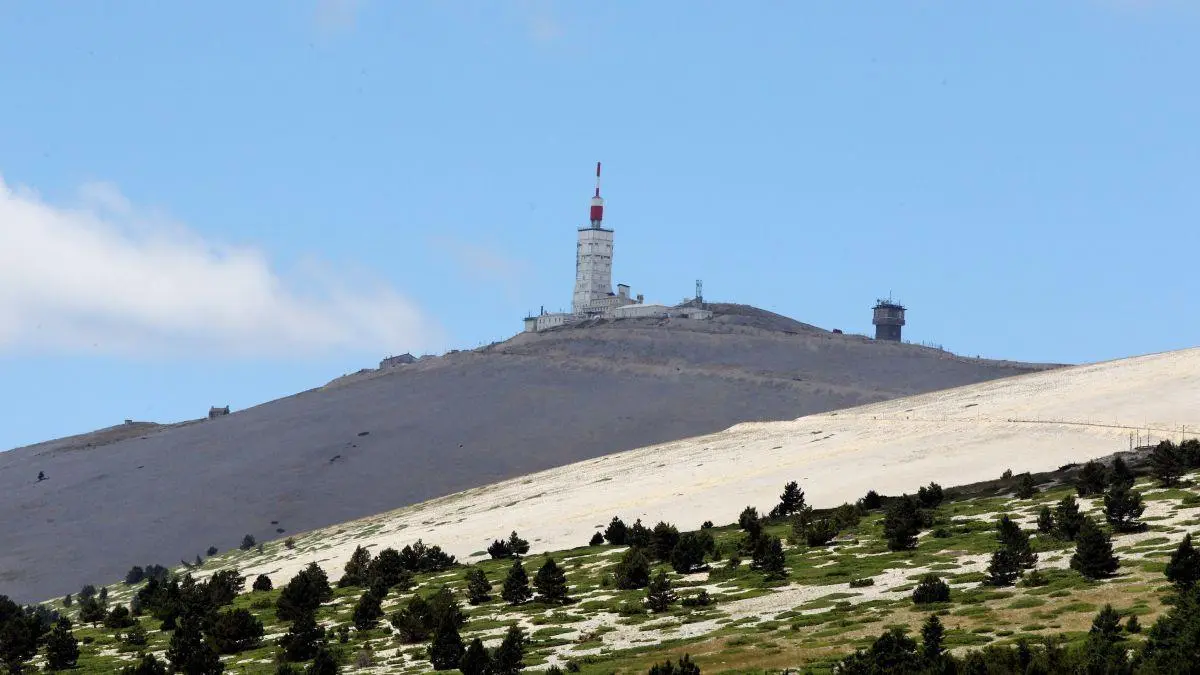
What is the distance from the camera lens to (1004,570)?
44688mm

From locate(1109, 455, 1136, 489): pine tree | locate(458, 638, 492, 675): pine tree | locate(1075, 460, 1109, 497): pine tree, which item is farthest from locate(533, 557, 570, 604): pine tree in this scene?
locate(1109, 455, 1136, 489): pine tree

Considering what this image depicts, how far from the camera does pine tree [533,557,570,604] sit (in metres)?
52.1

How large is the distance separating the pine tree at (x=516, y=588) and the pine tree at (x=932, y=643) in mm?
19401

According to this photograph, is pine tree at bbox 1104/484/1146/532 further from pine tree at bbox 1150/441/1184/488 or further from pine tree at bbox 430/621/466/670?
pine tree at bbox 430/621/466/670

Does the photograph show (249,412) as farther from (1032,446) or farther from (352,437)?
(1032,446)

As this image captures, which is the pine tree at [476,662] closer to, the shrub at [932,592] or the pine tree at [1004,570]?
the shrub at [932,592]

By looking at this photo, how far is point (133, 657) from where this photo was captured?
2057 inches

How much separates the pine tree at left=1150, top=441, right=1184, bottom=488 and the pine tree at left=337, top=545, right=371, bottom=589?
30570 millimetres

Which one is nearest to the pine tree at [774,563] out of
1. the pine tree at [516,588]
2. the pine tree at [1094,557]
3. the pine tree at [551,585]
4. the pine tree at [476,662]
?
the pine tree at [551,585]

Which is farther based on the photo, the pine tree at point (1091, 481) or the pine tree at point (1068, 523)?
the pine tree at point (1091, 481)

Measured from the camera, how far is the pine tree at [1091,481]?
57312 millimetres

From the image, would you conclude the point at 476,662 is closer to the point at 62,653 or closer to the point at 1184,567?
the point at 1184,567

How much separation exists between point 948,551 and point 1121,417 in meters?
28.9

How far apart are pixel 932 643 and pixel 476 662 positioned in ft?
37.6
